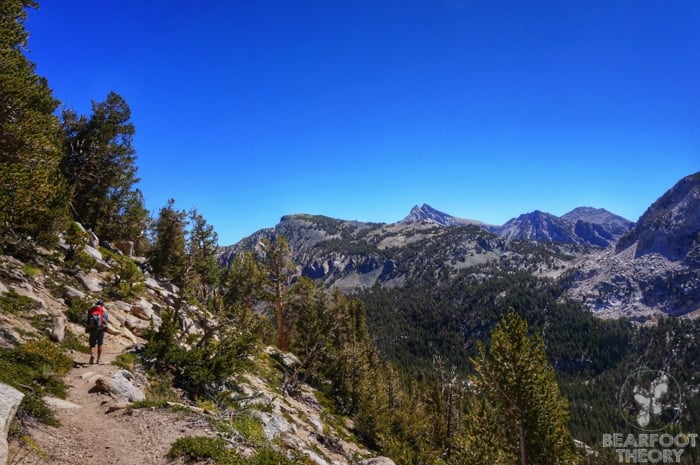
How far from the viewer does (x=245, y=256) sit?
50.8 m

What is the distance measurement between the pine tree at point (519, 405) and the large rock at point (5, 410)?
71.2 ft

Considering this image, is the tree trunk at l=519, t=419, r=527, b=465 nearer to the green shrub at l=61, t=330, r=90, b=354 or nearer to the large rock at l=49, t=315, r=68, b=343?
the green shrub at l=61, t=330, r=90, b=354

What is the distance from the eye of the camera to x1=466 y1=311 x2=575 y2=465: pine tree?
22.3 m

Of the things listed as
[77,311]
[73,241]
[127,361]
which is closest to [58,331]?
[127,361]

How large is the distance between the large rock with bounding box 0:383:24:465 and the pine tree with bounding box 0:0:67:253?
7.49 m

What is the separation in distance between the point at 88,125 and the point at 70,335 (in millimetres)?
29180

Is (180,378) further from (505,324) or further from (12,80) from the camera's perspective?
(505,324)

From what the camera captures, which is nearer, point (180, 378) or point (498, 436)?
point (180, 378)

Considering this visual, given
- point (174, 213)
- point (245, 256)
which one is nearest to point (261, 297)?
point (245, 256)

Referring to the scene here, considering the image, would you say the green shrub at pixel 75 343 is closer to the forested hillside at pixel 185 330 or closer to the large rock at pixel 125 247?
the forested hillside at pixel 185 330

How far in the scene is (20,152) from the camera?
15.8m

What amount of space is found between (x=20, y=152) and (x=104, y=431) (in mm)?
12973

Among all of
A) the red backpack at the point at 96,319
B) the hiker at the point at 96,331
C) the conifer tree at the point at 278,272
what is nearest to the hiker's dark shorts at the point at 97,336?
the hiker at the point at 96,331

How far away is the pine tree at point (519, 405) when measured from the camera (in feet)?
73.3
